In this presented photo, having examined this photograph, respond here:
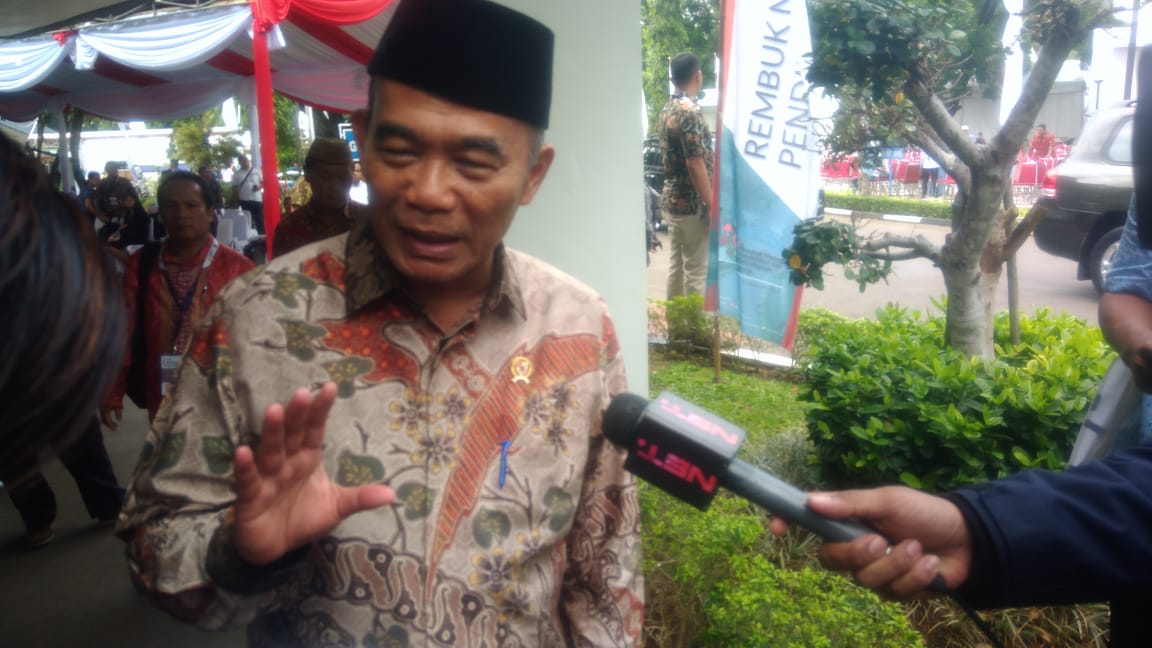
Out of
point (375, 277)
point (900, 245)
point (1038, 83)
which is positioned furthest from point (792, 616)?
point (1038, 83)

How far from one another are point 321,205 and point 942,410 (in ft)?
10.4

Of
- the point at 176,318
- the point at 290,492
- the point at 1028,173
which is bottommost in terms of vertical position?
the point at 1028,173

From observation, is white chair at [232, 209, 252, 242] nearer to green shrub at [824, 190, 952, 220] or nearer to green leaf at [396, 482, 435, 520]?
green leaf at [396, 482, 435, 520]

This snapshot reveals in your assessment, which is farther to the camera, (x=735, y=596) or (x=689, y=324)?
(x=689, y=324)

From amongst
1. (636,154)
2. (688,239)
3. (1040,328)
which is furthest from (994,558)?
(688,239)

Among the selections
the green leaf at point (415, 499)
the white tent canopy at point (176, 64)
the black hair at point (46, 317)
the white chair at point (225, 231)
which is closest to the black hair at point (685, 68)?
the white tent canopy at point (176, 64)

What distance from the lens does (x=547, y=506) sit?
1.45m

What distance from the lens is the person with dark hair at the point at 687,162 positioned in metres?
6.22

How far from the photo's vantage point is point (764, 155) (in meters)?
4.89

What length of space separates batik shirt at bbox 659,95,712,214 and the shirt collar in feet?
16.0

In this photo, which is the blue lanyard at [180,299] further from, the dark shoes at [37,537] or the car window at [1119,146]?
the car window at [1119,146]

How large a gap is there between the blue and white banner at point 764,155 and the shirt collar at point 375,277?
3526mm

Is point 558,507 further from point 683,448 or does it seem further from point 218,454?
point 218,454

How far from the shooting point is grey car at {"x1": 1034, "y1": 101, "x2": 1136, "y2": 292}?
844 cm
